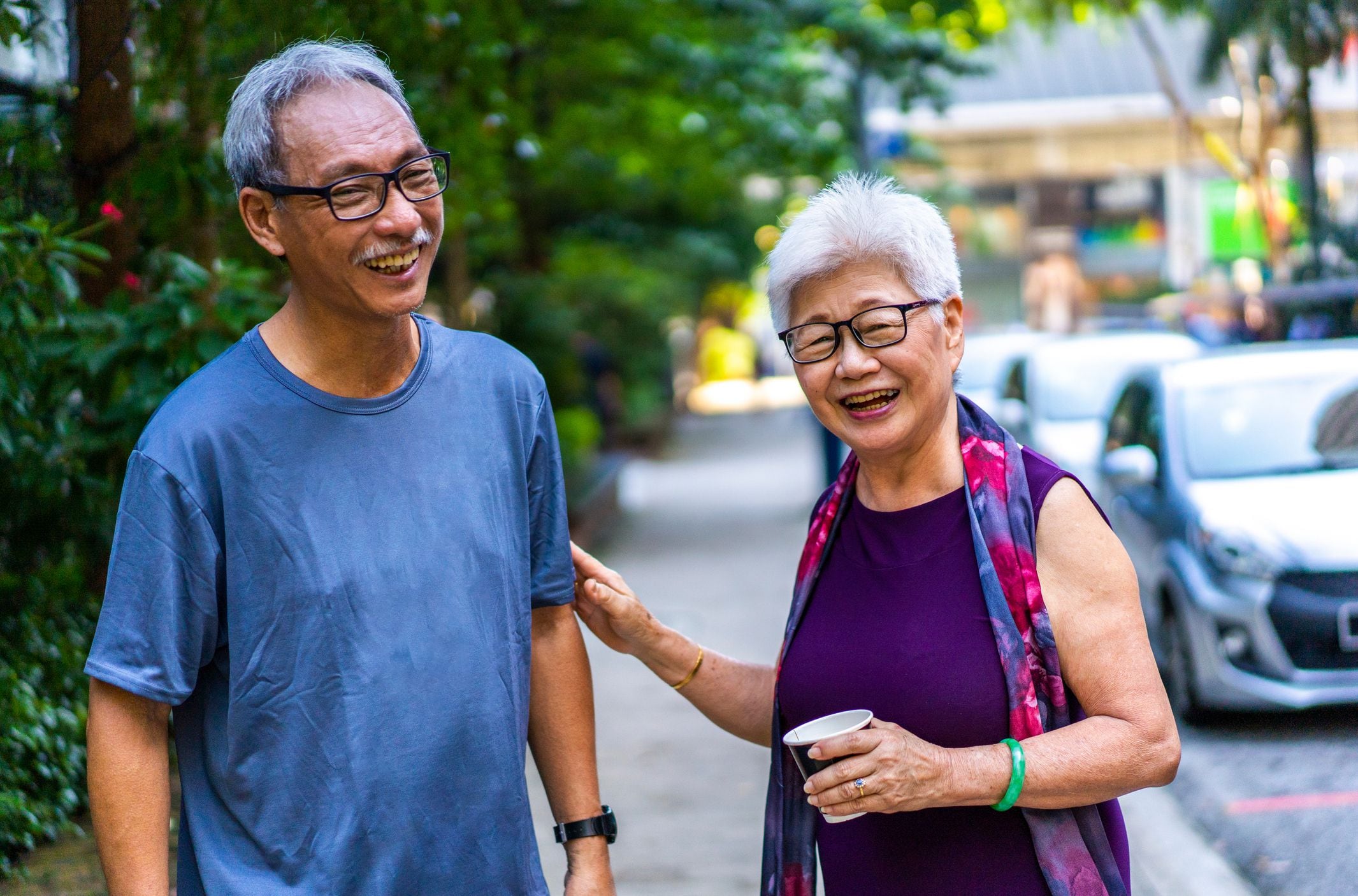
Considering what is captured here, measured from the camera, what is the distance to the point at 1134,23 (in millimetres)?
17719

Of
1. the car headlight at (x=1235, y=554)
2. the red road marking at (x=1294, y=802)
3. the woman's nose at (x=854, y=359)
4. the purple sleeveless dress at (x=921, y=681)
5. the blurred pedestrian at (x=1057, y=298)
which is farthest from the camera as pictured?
the blurred pedestrian at (x=1057, y=298)

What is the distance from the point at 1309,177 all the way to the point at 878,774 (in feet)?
39.0


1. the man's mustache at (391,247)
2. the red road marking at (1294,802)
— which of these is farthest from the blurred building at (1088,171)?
the man's mustache at (391,247)

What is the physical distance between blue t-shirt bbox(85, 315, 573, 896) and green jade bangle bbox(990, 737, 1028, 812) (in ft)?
2.46

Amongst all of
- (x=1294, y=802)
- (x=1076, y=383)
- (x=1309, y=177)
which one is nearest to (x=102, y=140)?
(x=1294, y=802)

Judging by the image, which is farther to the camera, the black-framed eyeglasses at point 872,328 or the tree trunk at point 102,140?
the tree trunk at point 102,140

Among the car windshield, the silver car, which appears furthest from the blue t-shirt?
the car windshield

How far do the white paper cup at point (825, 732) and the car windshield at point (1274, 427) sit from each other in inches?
231

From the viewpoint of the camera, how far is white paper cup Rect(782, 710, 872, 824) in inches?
83.7

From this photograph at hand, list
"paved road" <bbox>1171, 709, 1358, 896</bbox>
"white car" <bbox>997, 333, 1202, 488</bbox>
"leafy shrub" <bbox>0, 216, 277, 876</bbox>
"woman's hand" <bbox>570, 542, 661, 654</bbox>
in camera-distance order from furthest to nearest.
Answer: "white car" <bbox>997, 333, 1202, 488</bbox>, "paved road" <bbox>1171, 709, 1358, 896</bbox>, "leafy shrub" <bbox>0, 216, 277, 876</bbox>, "woman's hand" <bbox>570, 542, 661, 654</bbox>

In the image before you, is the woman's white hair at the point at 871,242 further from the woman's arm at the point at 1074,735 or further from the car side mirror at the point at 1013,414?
the car side mirror at the point at 1013,414

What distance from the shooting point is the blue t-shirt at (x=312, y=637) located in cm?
210

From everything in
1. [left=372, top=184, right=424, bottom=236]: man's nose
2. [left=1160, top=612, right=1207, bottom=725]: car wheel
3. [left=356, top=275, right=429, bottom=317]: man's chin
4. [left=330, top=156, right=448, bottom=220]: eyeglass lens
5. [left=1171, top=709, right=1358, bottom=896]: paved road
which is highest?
[left=330, top=156, right=448, bottom=220]: eyeglass lens

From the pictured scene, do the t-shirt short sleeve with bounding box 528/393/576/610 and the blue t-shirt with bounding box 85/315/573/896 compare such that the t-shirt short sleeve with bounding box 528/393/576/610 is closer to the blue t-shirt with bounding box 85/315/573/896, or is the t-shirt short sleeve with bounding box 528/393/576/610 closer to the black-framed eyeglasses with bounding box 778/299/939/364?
the blue t-shirt with bounding box 85/315/573/896
